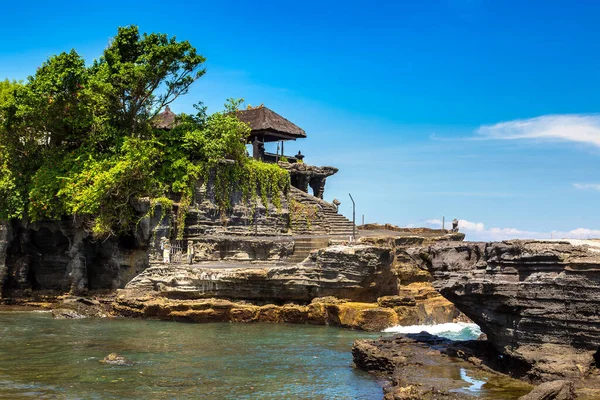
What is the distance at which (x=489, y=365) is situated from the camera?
14906mm

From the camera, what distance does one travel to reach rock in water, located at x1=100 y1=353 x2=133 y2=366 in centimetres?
1665

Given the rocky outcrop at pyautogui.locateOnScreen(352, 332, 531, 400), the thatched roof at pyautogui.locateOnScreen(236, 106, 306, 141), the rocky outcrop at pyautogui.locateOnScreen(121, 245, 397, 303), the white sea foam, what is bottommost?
the white sea foam

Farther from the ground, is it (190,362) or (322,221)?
(322,221)

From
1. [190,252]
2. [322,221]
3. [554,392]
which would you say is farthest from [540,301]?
[322,221]

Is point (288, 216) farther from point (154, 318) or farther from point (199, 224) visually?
point (154, 318)

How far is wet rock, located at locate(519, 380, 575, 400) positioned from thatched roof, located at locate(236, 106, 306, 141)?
28.2 meters

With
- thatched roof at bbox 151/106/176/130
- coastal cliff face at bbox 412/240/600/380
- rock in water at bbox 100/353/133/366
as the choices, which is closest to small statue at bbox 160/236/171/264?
thatched roof at bbox 151/106/176/130

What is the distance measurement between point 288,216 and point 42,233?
1334 centimetres

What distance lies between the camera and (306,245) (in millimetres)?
29922

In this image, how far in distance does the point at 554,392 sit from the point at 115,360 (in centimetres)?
1090

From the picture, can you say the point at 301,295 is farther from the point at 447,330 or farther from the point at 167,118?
the point at 167,118

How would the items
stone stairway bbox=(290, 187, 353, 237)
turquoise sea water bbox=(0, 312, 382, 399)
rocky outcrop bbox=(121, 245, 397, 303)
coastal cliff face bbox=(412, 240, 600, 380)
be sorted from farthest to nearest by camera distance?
stone stairway bbox=(290, 187, 353, 237) → rocky outcrop bbox=(121, 245, 397, 303) → turquoise sea water bbox=(0, 312, 382, 399) → coastal cliff face bbox=(412, 240, 600, 380)

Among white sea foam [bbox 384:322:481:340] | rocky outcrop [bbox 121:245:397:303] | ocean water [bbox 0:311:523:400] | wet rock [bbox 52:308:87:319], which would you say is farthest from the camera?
wet rock [bbox 52:308:87:319]

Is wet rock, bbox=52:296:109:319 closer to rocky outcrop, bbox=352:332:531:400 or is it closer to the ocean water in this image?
the ocean water
